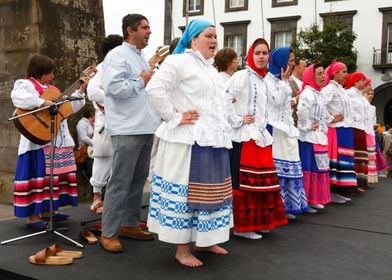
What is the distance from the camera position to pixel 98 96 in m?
4.62

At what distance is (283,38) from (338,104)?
20948 millimetres

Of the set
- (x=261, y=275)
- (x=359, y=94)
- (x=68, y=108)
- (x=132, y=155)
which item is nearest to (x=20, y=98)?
(x=68, y=108)

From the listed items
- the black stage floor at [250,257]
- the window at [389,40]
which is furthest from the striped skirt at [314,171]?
the window at [389,40]

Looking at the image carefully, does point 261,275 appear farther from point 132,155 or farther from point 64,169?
point 64,169

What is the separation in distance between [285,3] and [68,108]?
23373 mm

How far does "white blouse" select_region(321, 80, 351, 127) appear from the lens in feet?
19.8

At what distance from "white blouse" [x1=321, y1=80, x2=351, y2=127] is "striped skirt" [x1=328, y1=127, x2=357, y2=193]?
90mm

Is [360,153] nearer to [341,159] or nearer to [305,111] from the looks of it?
[341,159]

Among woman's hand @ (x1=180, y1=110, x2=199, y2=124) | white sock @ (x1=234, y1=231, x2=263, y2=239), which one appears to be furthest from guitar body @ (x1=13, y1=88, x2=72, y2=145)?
white sock @ (x1=234, y1=231, x2=263, y2=239)

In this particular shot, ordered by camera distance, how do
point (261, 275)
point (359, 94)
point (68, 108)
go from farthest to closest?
1. point (359, 94)
2. point (68, 108)
3. point (261, 275)

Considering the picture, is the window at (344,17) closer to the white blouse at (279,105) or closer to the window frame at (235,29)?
the window frame at (235,29)

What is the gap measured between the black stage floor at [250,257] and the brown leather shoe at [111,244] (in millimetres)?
41

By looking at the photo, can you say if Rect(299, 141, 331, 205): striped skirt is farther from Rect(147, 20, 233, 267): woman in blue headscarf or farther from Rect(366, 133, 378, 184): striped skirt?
Rect(366, 133, 378, 184): striped skirt

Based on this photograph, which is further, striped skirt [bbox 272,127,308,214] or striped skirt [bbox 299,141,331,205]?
striped skirt [bbox 299,141,331,205]
